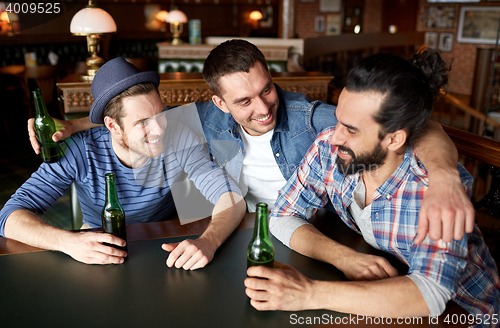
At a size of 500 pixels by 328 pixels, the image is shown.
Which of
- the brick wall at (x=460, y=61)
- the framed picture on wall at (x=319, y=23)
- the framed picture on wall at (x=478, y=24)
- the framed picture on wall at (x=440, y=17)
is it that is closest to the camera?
the framed picture on wall at (x=478, y=24)

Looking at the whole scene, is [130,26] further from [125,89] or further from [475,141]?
[475,141]

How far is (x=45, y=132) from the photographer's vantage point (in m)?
1.77

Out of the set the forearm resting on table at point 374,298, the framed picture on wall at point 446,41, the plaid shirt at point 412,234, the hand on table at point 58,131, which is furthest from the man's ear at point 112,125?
the framed picture on wall at point 446,41

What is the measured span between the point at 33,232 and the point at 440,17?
10149mm

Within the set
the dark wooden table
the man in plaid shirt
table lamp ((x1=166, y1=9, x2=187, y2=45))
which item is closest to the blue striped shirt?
the dark wooden table

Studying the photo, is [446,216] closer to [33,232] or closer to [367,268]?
[367,268]

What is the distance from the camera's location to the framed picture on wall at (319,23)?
416 inches

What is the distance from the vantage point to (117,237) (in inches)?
48.4

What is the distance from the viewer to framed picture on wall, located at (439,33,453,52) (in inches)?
364

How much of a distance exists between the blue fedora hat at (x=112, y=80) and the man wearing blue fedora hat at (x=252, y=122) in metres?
0.19

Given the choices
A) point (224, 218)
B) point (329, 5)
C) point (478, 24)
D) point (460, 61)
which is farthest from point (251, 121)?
point (329, 5)

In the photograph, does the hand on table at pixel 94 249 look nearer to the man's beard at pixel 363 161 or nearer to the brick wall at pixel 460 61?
the man's beard at pixel 363 161

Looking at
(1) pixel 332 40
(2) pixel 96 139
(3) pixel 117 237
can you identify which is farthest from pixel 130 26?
(3) pixel 117 237

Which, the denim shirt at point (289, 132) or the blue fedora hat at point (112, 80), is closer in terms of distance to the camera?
the blue fedora hat at point (112, 80)
